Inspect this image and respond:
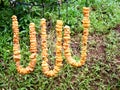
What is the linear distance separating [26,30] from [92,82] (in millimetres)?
943

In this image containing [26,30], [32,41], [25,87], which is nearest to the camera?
[32,41]

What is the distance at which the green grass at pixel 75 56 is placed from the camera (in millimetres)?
3143

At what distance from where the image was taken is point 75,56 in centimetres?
A: 338

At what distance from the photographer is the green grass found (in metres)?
3.14

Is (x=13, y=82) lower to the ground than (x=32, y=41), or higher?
lower

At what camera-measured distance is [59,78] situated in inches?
126

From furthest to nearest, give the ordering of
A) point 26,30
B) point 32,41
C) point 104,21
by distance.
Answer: point 104,21 → point 26,30 → point 32,41

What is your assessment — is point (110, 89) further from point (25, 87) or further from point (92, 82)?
point (25, 87)

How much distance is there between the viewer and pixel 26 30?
352 cm

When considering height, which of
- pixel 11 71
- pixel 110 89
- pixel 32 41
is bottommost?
pixel 110 89

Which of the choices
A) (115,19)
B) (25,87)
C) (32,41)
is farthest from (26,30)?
(32,41)

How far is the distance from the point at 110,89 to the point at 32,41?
1.56m

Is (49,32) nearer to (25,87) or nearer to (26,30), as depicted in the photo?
(26,30)

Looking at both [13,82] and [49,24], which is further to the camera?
[49,24]
